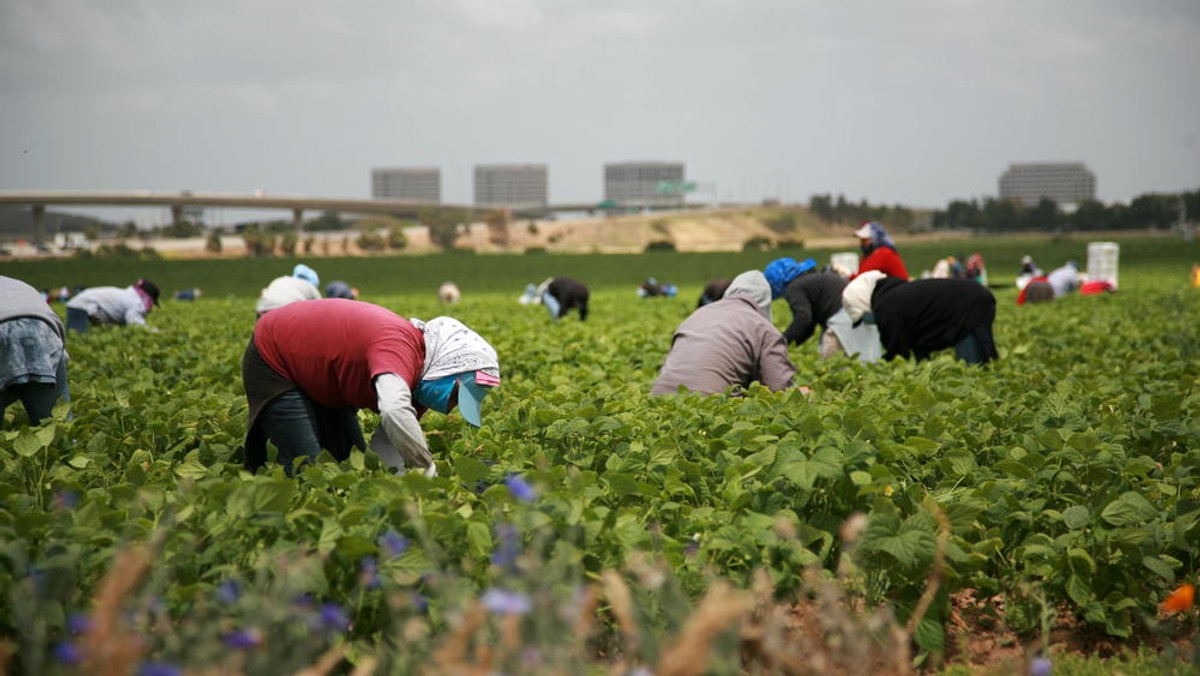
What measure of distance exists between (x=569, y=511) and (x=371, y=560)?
59cm

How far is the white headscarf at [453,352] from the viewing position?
393 cm

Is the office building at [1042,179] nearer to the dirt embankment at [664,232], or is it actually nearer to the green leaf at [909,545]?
the dirt embankment at [664,232]

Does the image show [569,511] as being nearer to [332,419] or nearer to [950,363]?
[332,419]

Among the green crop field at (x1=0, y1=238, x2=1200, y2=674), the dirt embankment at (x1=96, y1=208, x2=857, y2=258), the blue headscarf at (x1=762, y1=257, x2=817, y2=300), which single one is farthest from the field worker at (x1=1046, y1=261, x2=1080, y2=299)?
the dirt embankment at (x1=96, y1=208, x2=857, y2=258)

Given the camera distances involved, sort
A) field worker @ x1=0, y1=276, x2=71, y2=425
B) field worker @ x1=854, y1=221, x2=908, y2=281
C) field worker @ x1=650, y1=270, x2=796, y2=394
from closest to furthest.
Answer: field worker @ x1=0, y1=276, x2=71, y2=425, field worker @ x1=650, y1=270, x2=796, y2=394, field worker @ x1=854, y1=221, x2=908, y2=281

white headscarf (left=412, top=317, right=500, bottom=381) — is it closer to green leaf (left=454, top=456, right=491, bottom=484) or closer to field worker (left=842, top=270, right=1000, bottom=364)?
green leaf (left=454, top=456, right=491, bottom=484)

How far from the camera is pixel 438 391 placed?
156 inches

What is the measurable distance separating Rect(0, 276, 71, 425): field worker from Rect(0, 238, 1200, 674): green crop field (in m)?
0.23

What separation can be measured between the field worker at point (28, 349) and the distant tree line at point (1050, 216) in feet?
101

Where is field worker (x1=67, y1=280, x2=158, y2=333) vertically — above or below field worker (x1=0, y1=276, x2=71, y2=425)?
below

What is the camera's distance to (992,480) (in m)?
4.08

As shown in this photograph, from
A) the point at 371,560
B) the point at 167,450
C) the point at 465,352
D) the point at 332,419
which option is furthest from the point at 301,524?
the point at 167,450

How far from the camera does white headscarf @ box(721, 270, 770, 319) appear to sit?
6.34 meters

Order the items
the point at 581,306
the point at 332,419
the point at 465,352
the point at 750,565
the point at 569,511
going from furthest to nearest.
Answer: the point at 581,306, the point at 332,419, the point at 465,352, the point at 750,565, the point at 569,511
